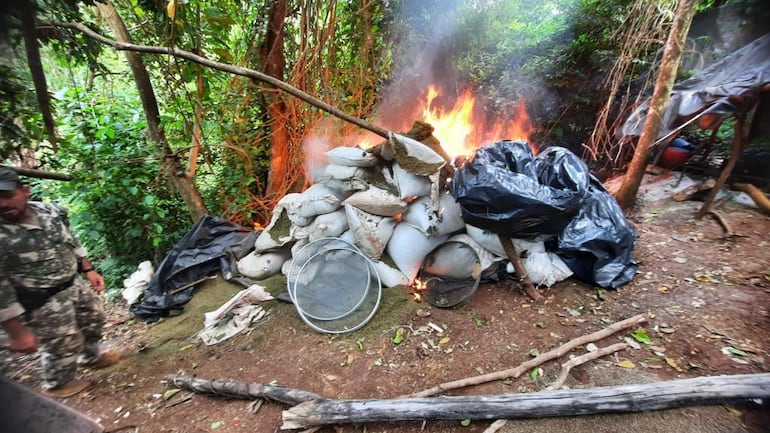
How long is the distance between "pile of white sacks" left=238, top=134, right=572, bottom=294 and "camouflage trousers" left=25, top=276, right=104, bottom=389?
1.16 m

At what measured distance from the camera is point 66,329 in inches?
88.8

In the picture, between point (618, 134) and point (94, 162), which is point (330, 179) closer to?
point (94, 162)

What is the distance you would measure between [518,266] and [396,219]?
112 centimetres

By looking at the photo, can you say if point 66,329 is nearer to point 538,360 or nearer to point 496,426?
point 496,426

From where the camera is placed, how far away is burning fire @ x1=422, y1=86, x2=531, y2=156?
438 cm

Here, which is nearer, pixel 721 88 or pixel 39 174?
pixel 39 174

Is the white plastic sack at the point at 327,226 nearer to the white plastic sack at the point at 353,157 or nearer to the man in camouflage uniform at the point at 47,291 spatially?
the white plastic sack at the point at 353,157

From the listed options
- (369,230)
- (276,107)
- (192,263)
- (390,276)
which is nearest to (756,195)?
(390,276)

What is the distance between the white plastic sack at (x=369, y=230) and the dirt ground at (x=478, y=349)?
44 centimetres

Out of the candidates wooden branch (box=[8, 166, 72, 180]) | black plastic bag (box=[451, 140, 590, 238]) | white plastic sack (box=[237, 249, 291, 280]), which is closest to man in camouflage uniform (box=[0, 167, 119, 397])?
wooden branch (box=[8, 166, 72, 180])

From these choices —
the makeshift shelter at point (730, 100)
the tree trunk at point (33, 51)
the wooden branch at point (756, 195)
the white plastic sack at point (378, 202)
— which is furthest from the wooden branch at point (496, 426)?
the wooden branch at point (756, 195)

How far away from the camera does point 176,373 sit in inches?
94.7

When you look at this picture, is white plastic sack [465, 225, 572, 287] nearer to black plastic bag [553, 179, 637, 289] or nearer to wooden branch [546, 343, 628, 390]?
black plastic bag [553, 179, 637, 289]

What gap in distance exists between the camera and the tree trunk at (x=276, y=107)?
3641 millimetres
